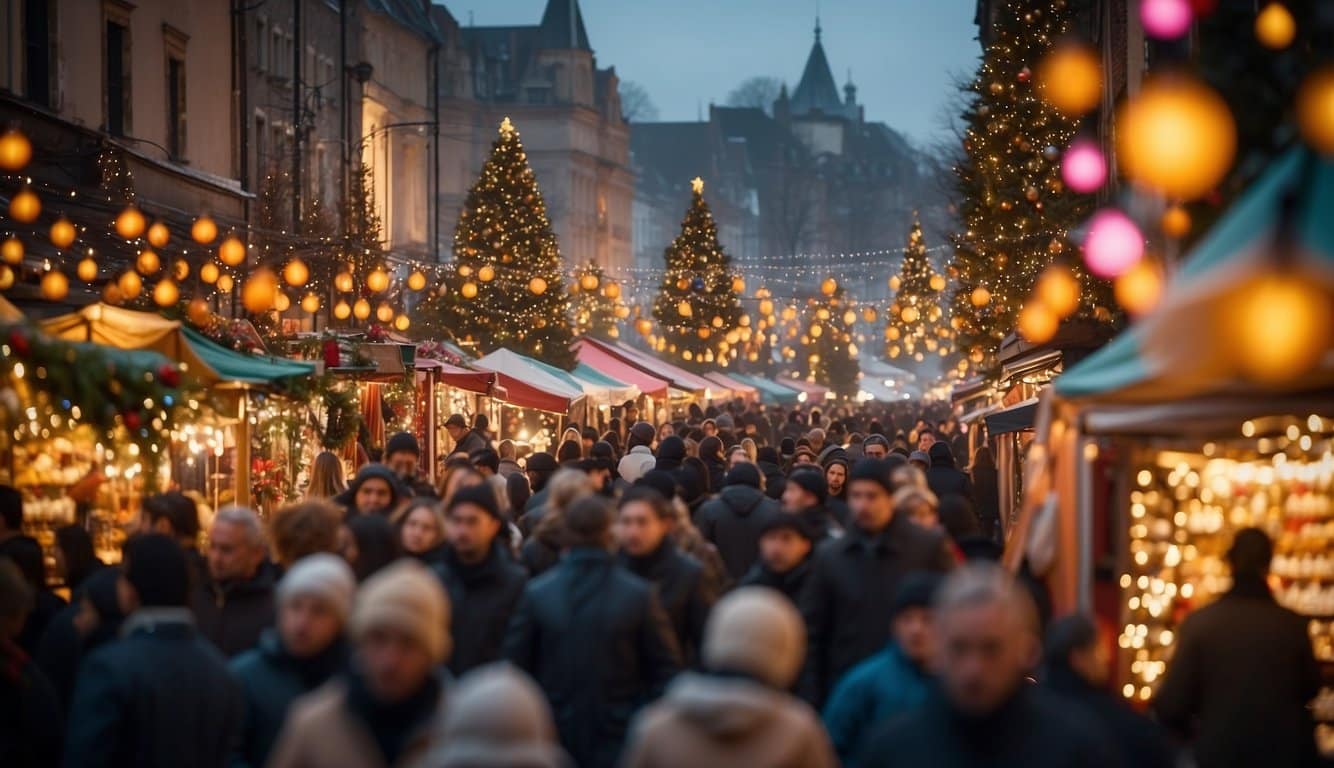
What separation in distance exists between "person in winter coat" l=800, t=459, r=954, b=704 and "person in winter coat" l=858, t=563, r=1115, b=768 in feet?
11.9

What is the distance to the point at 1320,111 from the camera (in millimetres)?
6617

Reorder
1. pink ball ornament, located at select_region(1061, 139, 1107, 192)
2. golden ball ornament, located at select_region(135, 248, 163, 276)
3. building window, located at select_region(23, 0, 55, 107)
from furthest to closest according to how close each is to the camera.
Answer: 1. building window, located at select_region(23, 0, 55, 107)
2. golden ball ornament, located at select_region(135, 248, 163, 276)
3. pink ball ornament, located at select_region(1061, 139, 1107, 192)

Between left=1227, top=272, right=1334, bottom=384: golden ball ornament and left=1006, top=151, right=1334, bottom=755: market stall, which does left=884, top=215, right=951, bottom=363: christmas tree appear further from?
left=1227, top=272, right=1334, bottom=384: golden ball ornament

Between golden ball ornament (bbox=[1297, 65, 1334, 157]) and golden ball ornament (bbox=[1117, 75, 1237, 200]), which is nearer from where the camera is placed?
golden ball ornament (bbox=[1297, 65, 1334, 157])

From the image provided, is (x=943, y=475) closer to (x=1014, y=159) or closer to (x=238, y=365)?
(x=238, y=365)

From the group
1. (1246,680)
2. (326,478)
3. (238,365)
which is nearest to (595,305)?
(326,478)

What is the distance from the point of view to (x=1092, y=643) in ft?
22.8

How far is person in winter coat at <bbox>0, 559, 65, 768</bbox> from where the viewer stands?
800 centimetres

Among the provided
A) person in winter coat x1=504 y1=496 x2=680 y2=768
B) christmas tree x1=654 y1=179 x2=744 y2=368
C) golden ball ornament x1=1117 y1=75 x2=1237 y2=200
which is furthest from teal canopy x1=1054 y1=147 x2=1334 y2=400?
christmas tree x1=654 y1=179 x2=744 y2=368

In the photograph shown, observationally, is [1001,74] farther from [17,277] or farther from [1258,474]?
[1258,474]

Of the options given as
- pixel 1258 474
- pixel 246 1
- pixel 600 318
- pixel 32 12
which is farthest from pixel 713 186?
pixel 1258 474

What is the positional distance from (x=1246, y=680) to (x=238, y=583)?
4443 mm

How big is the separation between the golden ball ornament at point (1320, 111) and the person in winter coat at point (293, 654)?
3579 mm

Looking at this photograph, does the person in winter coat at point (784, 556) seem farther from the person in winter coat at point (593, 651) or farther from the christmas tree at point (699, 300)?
the christmas tree at point (699, 300)
